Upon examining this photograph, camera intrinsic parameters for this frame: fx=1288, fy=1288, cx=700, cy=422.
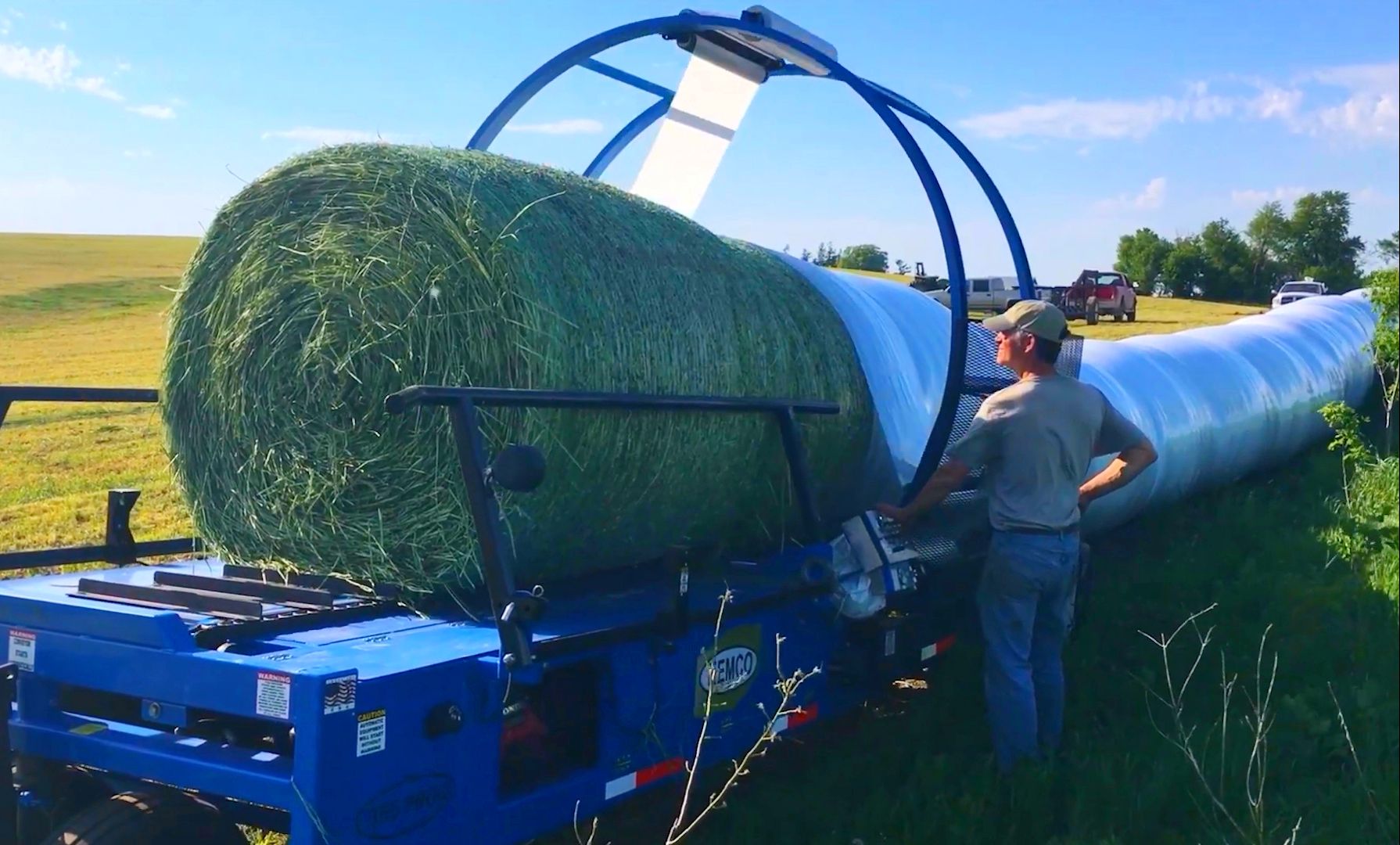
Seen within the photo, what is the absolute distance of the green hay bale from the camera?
3.80 meters

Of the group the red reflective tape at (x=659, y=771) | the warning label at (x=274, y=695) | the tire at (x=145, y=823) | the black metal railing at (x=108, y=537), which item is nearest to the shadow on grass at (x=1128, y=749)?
the red reflective tape at (x=659, y=771)

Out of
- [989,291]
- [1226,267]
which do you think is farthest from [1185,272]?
[989,291]

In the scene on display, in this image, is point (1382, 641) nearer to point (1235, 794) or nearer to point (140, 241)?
point (1235, 794)

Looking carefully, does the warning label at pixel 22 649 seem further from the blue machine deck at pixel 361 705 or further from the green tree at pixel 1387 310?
the green tree at pixel 1387 310

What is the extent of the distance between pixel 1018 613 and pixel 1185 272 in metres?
73.8

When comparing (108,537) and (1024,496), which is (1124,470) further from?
(108,537)

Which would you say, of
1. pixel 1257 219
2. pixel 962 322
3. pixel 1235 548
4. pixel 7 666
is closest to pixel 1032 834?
pixel 962 322

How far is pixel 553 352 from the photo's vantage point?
3.84m

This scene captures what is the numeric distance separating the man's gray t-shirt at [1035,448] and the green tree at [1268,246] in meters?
71.8

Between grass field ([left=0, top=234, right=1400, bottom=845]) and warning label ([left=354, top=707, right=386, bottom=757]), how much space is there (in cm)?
170

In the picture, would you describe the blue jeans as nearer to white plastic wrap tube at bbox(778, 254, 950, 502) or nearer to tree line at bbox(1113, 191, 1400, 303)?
white plastic wrap tube at bbox(778, 254, 950, 502)

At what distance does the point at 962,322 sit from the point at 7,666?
355 cm

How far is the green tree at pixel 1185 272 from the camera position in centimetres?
7312

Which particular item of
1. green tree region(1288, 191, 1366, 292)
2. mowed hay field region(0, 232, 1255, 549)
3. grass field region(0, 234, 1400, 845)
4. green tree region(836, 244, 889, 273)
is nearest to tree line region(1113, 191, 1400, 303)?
green tree region(1288, 191, 1366, 292)
